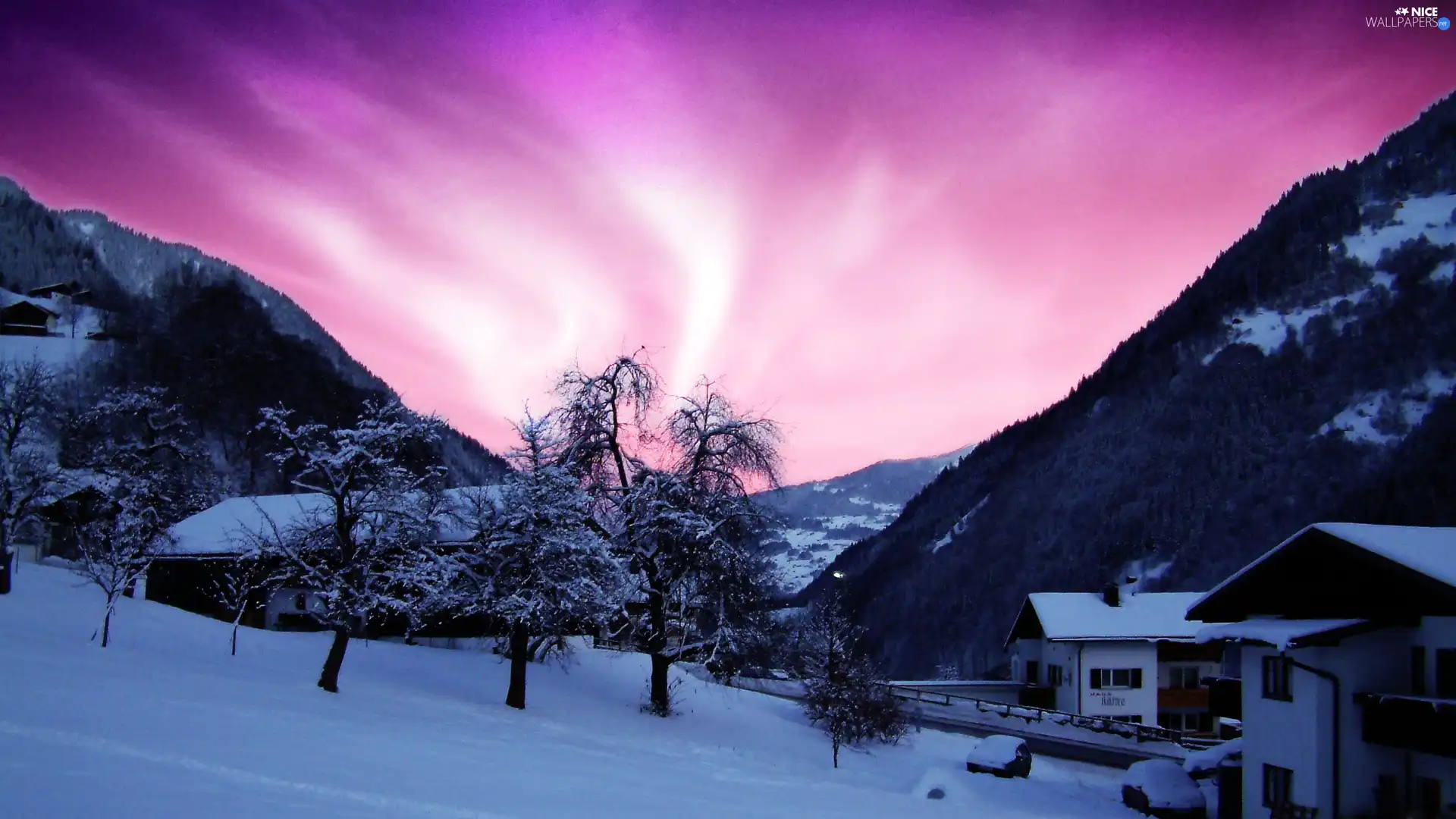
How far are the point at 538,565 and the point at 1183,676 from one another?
4848 centimetres

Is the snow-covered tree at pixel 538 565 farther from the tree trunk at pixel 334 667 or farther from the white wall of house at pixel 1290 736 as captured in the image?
the white wall of house at pixel 1290 736

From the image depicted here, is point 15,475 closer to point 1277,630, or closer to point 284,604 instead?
point 284,604

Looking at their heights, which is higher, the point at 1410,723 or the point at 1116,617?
the point at 1116,617

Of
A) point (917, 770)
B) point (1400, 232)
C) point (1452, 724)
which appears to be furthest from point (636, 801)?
point (1400, 232)

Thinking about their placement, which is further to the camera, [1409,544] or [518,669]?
[518,669]

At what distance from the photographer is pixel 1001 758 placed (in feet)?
117

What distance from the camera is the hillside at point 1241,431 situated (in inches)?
4466

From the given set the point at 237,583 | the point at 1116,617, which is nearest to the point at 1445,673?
the point at 1116,617

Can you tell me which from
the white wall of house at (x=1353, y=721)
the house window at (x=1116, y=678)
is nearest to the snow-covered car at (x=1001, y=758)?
the white wall of house at (x=1353, y=721)

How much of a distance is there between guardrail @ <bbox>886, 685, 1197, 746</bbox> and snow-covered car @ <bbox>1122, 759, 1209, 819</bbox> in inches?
524

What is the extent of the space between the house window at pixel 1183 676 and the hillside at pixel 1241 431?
53449 millimetres

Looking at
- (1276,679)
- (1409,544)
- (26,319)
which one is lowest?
(1276,679)

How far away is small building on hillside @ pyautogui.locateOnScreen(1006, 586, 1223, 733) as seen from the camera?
5875 centimetres

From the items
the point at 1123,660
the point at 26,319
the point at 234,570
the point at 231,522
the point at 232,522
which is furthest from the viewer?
the point at 26,319
